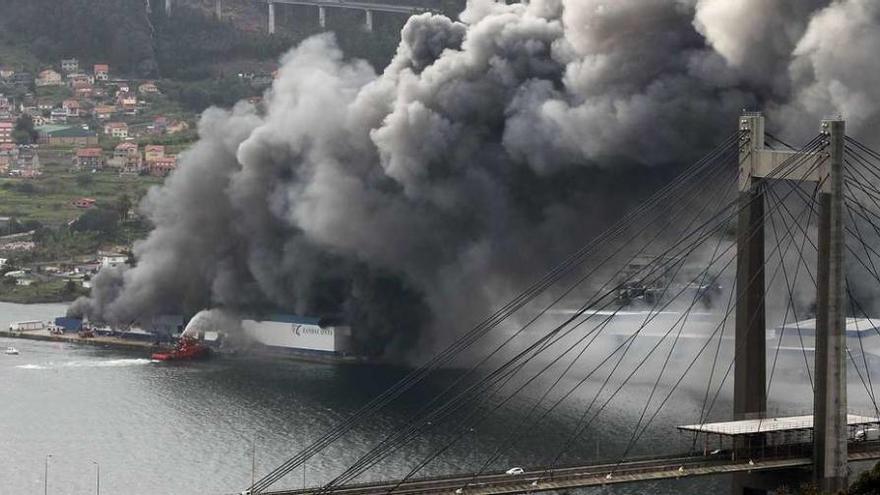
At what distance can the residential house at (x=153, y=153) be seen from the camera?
346 feet

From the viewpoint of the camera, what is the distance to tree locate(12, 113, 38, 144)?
112 meters

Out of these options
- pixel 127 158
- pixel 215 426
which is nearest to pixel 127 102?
pixel 127 158

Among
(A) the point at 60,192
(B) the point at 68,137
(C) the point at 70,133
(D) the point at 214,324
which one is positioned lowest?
(D) the point at 214,324

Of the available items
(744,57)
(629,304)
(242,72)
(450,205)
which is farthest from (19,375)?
(242,72)

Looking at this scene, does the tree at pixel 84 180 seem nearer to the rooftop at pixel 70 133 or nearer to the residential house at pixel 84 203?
the residential house at pixel 84 203

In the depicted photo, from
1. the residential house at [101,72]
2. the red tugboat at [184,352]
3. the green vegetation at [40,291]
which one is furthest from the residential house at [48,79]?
the red tugboat at [184,352]

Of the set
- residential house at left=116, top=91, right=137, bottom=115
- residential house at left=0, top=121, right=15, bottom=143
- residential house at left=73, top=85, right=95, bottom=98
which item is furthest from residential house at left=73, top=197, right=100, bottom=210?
residential house at left=73, top=85, right=95, bottom=98

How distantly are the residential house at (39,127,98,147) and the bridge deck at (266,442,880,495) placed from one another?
7820 centimetres

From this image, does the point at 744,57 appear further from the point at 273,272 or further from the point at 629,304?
the point at 273,272

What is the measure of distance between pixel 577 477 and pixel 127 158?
242 feet

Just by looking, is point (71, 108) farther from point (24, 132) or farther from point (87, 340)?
point (87, 340)

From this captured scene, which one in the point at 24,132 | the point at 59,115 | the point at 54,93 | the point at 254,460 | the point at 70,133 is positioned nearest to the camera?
the point at 254,460

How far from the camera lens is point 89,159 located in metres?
107

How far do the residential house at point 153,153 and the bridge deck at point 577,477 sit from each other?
231ft
